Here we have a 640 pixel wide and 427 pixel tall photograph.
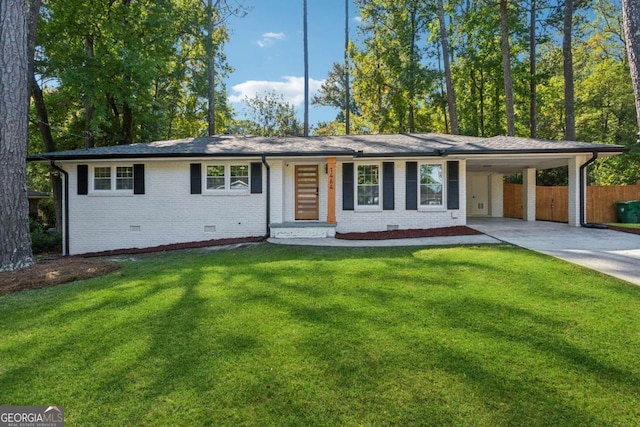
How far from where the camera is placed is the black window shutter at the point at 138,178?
11250mm

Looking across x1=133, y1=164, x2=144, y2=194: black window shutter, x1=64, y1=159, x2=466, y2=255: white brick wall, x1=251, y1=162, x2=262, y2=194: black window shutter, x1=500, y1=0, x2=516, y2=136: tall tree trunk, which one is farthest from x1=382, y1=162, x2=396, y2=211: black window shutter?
x1=500, y1=0, x2=516, y2=136: tall tree trunk

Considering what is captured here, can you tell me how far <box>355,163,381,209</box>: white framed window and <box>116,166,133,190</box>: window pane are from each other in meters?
7.41

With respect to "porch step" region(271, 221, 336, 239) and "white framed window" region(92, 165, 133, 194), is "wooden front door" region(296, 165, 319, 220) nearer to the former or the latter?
"porch step" region(271, 221, 336, 239)

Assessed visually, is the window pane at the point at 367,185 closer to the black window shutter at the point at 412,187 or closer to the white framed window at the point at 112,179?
the black window shutter at the point at 412,187

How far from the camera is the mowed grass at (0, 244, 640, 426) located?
Answer: 2.38 metres

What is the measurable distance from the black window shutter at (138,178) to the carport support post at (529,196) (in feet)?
46.3

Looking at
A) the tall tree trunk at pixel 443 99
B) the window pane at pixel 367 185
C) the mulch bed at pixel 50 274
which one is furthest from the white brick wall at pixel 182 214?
the tall tree trunk at pixel 443 99

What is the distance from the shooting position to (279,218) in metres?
11.1

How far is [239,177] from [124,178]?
3.83m

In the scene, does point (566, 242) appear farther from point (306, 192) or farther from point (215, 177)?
point (215, 177)

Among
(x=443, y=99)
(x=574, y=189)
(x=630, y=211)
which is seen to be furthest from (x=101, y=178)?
(x=630, y=211)

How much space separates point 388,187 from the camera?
11.2m

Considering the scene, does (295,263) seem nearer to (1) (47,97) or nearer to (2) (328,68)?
(1) (47,97)

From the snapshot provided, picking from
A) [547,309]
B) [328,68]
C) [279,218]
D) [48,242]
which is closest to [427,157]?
[279,218]
